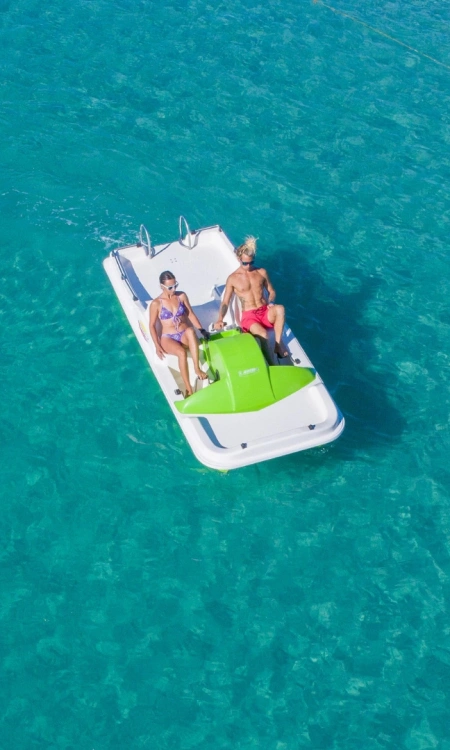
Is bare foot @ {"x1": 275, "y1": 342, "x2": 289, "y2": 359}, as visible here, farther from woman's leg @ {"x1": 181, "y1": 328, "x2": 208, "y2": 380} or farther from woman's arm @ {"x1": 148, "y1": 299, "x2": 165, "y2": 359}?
woman's arm @ {"x1": 148, "y1": 299, "x2": 165, "y2": 359}

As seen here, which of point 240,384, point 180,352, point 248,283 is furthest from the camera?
point 248,283

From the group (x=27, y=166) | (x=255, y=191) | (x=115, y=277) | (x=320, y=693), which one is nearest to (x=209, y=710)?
(x=320, y=693)

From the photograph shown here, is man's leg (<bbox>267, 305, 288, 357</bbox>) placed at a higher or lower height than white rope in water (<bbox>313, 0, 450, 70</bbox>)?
lower

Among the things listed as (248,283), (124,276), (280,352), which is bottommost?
(124,276)

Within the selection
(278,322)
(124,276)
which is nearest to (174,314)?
(278,322)

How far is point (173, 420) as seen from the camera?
31.1ft

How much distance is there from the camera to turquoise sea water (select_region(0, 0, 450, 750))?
7430 mm

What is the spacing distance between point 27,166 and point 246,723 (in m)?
9.73

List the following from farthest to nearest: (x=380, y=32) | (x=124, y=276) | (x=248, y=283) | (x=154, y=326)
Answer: (x=380, y=32)
(x=124, y=276)
(x=248, y=283)
(x=154, y=326)

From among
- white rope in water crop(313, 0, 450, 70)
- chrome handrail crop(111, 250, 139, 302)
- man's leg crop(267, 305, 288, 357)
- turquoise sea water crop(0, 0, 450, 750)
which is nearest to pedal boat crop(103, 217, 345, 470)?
man's leg crop(267, 305, 288, 357)

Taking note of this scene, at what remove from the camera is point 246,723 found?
7234mm

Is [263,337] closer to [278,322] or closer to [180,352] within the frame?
[278,322]

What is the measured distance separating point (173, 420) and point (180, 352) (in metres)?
1.13

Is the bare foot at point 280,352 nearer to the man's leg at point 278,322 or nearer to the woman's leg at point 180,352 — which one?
the man's leg at point 278,322
